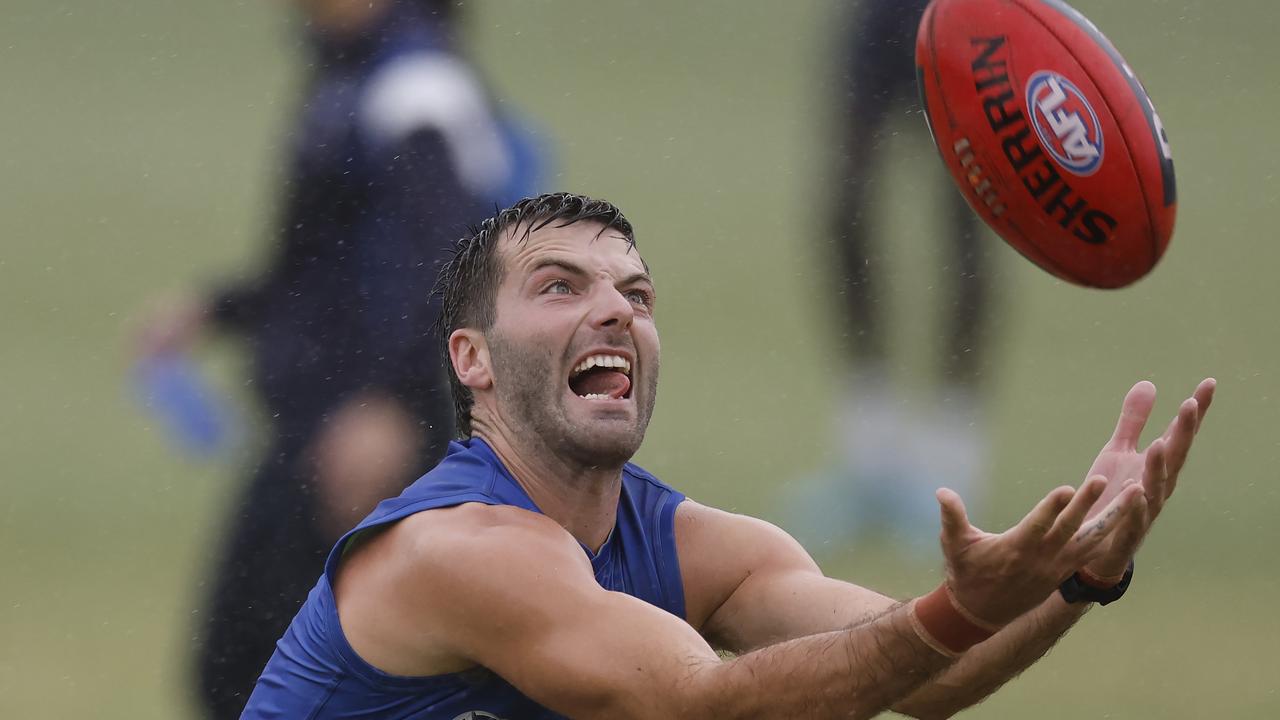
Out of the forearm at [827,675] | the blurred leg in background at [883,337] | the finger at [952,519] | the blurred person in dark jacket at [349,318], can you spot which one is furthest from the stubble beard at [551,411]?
the blurred leg in background at [883,337]

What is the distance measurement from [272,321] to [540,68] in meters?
6.70

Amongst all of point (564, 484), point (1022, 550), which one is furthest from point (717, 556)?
point (1022, 550)

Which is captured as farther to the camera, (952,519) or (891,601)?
(891,601)

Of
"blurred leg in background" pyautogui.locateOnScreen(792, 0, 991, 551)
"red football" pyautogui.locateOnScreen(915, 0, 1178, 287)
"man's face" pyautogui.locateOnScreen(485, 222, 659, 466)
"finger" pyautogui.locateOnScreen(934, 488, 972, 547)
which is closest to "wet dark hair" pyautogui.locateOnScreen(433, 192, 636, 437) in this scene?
"man's face" pyautogui.locateOnScreen(485, 222, 659, 466)

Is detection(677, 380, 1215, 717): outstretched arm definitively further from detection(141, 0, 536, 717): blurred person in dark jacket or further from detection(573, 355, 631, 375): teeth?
detection(141, 0, 536, 717): blurred person in dark jacket

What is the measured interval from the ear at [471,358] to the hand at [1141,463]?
44.3 inches

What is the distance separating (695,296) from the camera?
9.57m

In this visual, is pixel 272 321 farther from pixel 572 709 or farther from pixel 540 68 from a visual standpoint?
pixel 540 68

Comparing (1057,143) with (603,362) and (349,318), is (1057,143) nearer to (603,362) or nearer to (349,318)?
(603,362)

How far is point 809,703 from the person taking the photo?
263 centimetres

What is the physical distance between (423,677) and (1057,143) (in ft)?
4.83

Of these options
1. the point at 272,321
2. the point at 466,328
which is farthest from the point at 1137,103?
the point at 272,321

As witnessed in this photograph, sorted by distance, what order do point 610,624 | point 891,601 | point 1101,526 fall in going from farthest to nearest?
point 891,601
point 610,624
point 1101,526

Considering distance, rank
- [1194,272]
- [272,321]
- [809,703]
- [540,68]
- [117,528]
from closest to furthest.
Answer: [809,703] → [272,321] → [117,528] → [1194,272] → [540,68]
